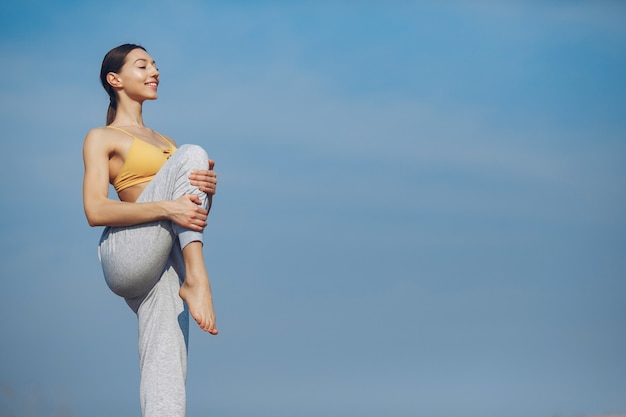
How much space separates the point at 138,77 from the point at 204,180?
2.65 ft

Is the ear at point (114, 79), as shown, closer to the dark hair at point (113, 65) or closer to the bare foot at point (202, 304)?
the dark hair at point (113, 65)

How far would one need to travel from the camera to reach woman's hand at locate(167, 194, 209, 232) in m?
4.83

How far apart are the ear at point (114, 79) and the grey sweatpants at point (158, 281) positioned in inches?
26.1

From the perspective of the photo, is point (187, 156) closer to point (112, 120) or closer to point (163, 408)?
point (112, 120)

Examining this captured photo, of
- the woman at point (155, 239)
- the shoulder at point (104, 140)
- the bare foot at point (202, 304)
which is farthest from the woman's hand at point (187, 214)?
the shoulder at point (104, 140)

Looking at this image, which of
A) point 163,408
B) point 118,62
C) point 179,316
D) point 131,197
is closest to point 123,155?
point 131,197

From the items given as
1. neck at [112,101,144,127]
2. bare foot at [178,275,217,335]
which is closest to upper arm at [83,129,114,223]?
neck at [112,101,144,127]

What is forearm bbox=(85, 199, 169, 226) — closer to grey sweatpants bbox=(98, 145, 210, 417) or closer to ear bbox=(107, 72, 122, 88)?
grey sweatpants bbox=(98, 145, 210, 417)

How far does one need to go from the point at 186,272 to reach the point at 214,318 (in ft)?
0.90

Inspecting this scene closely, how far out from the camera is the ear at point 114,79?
538 centimetres

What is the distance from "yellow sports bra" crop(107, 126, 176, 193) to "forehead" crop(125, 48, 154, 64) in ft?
1.32

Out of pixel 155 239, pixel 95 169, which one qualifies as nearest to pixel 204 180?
pixel 155 239

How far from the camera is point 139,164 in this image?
520 cm

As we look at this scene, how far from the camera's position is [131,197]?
5258 mm
